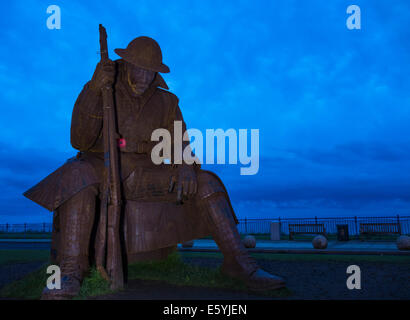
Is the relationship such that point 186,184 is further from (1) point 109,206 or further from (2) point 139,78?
(2) point 139,78

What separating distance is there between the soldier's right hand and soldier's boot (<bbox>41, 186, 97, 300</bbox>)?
115cm

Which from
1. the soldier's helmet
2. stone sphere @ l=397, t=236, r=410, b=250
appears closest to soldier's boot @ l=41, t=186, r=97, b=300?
the soldier's helmet

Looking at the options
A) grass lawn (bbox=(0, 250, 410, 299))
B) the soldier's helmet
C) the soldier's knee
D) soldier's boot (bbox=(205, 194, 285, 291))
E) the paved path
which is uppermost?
the soldier's helmet

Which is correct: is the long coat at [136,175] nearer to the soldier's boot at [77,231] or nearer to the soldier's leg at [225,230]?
the soldier's leg at [225,230]

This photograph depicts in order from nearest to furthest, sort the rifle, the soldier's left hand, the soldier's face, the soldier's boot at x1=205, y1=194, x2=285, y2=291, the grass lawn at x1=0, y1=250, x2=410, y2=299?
the grass lawn at x1=0, y1=250, x2=410, y2=299, the rifle, the soldier's boot at x1=205, y1=194, x2=285, y2=291, the soldier's left hand, the soldier's face

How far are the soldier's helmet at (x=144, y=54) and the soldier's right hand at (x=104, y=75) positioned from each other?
0.95 feet

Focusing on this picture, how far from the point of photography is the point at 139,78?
4.52 meters

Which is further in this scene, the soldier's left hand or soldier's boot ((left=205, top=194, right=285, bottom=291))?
the soldier's left hand

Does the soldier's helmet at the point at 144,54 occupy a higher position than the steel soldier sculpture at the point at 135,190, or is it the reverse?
the soldier's helmet at the point at 144,54

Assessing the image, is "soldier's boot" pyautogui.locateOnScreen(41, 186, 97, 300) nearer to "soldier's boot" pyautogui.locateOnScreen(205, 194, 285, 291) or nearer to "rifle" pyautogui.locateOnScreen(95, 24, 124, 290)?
"rifle" pyautogui.locateOnScreen(95, 24, 124, 290)

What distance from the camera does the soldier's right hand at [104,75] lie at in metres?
4.07

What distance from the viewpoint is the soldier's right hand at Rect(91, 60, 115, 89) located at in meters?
4.07

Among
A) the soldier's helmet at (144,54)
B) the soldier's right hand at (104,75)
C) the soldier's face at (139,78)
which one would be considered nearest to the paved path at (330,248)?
the soldier's face at (139,78)
